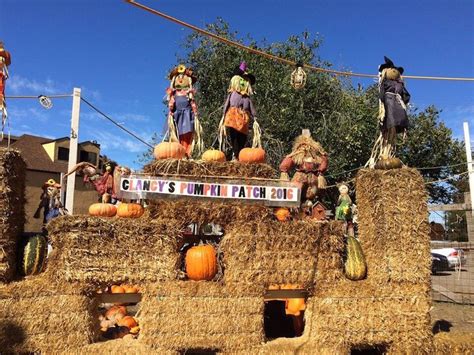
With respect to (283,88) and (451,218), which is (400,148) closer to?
(283,88)

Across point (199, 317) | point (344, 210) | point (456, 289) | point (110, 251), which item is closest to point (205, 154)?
point (110, 251)

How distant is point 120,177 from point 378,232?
3856mm

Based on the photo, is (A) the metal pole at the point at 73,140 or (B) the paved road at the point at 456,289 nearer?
(A) the metal pole at the point at 73,140

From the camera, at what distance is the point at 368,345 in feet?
17.4

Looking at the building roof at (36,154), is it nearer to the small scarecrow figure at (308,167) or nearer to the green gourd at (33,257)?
the green gourd at (33,257)

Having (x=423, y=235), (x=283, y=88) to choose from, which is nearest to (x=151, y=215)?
(x=423, y=235)

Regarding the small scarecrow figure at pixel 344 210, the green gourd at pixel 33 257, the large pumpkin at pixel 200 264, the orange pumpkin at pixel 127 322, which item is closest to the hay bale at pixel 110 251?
the large pumpkin at pixel 200 264

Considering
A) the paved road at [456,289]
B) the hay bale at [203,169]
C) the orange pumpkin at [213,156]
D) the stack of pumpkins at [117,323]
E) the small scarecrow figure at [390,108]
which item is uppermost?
the small scarecrow figure at [390,108]

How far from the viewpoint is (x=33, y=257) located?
5.15 m

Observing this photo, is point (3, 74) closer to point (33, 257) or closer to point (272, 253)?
point (33, 257)

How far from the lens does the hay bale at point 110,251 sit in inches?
193

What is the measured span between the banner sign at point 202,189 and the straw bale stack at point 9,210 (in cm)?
138

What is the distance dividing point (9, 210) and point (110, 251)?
4.64ft

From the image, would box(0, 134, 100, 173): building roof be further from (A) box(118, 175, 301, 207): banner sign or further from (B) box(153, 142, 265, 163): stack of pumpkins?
(A) box(118, 175, 301, 207): banner sign
